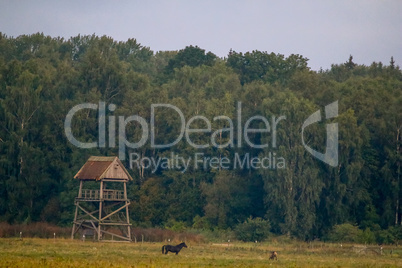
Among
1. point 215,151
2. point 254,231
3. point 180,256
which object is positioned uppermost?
point 215,151

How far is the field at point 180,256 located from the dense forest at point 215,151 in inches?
626

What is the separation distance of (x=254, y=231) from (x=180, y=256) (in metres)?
23.8

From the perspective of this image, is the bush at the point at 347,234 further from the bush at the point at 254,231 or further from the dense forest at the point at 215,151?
the bush at the point at 254,231

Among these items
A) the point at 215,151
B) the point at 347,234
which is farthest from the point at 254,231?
the point at 215,151

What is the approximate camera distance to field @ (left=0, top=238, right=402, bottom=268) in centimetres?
3981

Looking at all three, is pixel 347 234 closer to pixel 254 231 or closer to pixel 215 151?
pixel 254 231

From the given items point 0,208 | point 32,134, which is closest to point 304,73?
point 32,134

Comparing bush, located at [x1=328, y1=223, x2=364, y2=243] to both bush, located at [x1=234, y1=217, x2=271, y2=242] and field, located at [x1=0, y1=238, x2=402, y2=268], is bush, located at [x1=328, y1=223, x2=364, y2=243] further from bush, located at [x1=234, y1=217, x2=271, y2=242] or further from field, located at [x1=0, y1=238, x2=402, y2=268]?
field, located at [x1=0, y1=238, x2=402, y2=268]

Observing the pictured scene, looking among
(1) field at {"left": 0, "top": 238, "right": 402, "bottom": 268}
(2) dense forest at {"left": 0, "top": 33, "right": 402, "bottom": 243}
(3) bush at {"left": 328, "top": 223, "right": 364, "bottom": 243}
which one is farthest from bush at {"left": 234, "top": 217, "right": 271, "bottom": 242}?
(1) field at {"left": 0, "top": 238, "right": 402, "bottom": 268}

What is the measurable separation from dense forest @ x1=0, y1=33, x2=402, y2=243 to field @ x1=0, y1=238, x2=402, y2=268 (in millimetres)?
15906

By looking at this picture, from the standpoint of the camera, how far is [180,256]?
46.9m

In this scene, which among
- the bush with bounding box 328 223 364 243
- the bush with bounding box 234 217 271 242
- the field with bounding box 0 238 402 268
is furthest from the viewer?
the bush with bounding box 234 217 271 242

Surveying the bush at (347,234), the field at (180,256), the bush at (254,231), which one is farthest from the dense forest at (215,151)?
the field at (180,256)

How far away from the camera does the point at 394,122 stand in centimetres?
7594
